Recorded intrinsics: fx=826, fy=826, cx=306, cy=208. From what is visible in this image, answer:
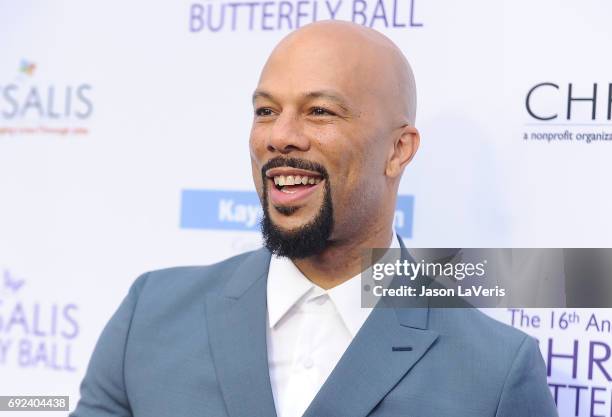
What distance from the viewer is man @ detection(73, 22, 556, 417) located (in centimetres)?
151

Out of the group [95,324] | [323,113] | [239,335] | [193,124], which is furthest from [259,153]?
[95,324]

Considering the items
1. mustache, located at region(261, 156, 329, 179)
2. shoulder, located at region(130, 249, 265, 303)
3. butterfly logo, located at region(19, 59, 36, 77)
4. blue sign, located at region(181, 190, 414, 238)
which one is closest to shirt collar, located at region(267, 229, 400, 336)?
shoulder, located at region(130, 249, 265, 303)

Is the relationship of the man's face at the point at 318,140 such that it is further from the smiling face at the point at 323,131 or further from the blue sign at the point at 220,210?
the blue sign at the point at 220,210

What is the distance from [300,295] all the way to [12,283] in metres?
1.07

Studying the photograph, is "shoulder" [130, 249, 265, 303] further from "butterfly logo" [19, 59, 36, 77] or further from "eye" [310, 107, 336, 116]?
"butterfly logo" [19, 59, 36, 77]

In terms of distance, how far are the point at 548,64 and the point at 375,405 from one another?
86 cm

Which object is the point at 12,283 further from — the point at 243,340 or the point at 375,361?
the point at 375,361

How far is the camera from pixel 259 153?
1.60 metres

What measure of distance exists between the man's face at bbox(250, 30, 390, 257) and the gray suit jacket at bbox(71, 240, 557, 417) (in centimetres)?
19

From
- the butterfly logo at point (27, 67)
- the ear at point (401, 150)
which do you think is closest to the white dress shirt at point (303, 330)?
the ear at point (401, 150)

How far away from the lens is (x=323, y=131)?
1.55 meters

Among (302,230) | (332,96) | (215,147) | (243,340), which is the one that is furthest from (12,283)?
(332,96)

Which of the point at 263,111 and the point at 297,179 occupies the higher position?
the point at 263,111

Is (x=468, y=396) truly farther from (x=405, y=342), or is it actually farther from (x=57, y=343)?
(x=57, y=343)
